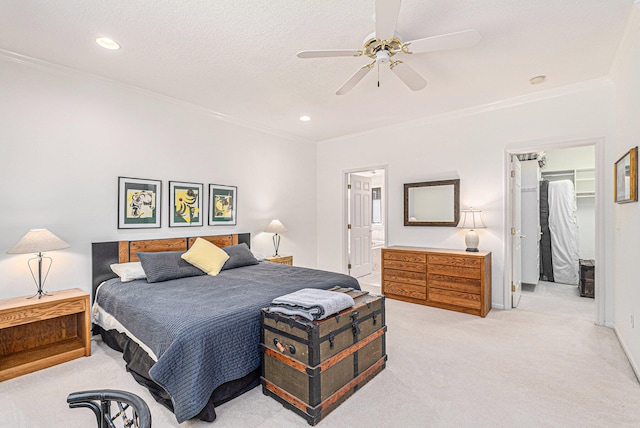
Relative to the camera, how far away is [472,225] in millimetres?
4188

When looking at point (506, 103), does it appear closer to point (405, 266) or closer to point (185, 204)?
point (405, 266)

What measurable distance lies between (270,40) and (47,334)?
3.41 metres

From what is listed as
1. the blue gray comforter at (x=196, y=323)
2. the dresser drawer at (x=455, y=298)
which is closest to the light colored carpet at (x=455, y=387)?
the blue gray comforter at (x=196, y=323)

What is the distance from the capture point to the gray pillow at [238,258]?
3.86m

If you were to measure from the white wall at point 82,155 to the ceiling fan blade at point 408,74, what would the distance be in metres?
2.84

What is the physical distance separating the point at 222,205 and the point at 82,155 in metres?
1.71

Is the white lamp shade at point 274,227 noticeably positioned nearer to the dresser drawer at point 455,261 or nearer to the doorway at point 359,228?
the doorway at point 359,228

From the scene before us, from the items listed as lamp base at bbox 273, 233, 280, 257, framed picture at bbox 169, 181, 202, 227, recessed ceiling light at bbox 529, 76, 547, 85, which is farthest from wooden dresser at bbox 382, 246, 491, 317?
framed picture at bbox 169, 181, 202, 227

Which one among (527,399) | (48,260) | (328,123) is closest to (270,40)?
(328,123)

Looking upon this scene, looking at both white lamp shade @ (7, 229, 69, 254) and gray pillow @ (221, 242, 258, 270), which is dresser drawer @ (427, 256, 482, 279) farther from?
white lamp shade @ (7, 229, 69, 254)

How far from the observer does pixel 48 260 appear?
3.05 metres

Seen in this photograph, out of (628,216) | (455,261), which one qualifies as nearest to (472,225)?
(455,261)

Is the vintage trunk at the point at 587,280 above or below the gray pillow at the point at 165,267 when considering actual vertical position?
below

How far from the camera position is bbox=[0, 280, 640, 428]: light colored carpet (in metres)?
1.98
